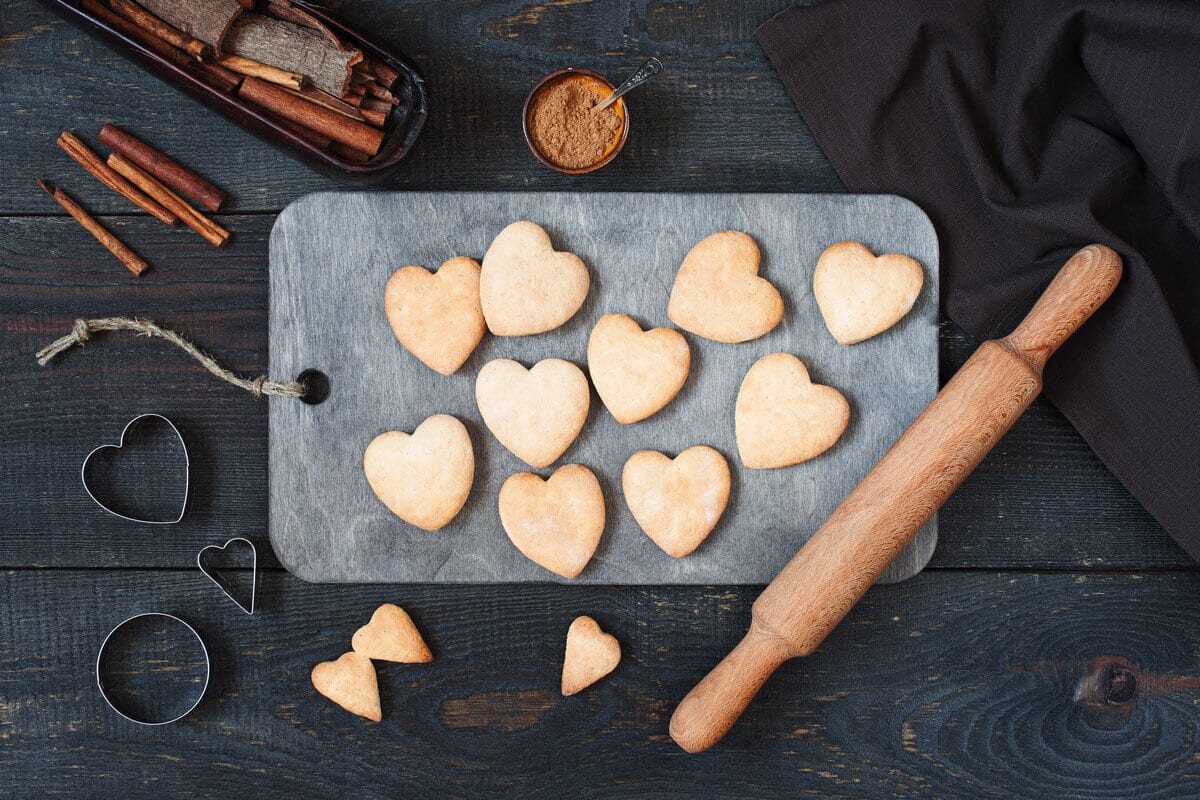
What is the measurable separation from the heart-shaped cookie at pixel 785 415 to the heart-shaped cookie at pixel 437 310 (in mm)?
363

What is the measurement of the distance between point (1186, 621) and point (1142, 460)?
0.83 feet

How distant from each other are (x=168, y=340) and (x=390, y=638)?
1.66ft

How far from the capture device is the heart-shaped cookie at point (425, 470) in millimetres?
1063

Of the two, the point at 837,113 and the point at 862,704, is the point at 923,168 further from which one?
the point at 862,704

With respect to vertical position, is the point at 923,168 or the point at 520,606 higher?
the point at 923,168

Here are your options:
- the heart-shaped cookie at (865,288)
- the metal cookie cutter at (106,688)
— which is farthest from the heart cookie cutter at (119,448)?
the heart-shaped cookie at (865,288)

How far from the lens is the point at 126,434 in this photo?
3.78 feet

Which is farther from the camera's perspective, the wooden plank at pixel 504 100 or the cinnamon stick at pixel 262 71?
the wooden plank at pixel 504 100

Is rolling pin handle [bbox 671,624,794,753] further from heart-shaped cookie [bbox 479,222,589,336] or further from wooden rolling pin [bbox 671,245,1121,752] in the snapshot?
heart-shaped cookie [bbox 479,222,589,336]

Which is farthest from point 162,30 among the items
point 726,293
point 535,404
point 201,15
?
point 726,293

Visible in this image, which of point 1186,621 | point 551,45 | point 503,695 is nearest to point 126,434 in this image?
point 503,695

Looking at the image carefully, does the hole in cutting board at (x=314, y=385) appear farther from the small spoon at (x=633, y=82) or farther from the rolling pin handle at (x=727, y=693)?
the rolling pin handle at (x=727, y=693)

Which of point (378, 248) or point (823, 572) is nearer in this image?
point (823, 572)

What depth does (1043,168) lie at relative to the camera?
1108 mm
